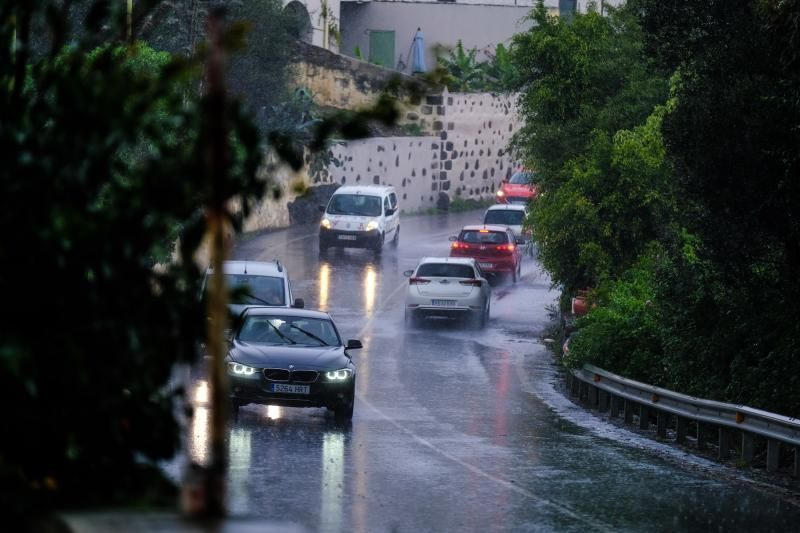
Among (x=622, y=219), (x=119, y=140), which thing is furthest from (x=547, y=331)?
(x=119, y=140)

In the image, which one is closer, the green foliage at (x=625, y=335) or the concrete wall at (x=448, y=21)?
the green foliage at (x=625, y=335)

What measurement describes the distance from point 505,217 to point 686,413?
1187 inches

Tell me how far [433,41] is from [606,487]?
55871 millimetres

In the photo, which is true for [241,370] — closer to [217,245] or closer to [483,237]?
[217,245]

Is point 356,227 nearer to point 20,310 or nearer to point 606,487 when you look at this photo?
point 606,487

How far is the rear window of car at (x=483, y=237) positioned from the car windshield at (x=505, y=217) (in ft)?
20.5

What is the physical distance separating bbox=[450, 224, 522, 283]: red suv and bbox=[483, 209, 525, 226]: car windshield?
625cm

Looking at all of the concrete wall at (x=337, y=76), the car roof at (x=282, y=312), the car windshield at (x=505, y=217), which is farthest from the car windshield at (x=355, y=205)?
the car roof at (x=282, y=312)

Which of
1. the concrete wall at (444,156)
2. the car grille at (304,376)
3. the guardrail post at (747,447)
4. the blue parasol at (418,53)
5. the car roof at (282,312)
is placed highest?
the blue parasol at (418,53)

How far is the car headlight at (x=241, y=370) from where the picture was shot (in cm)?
2078

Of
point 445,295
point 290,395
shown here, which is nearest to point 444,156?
point 445,295

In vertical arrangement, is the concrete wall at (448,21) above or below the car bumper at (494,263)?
above

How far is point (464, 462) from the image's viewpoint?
60.0 feet

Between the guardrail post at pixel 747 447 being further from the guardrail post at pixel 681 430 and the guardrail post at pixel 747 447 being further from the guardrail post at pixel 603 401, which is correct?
the guardrail post at pixel 603 401
